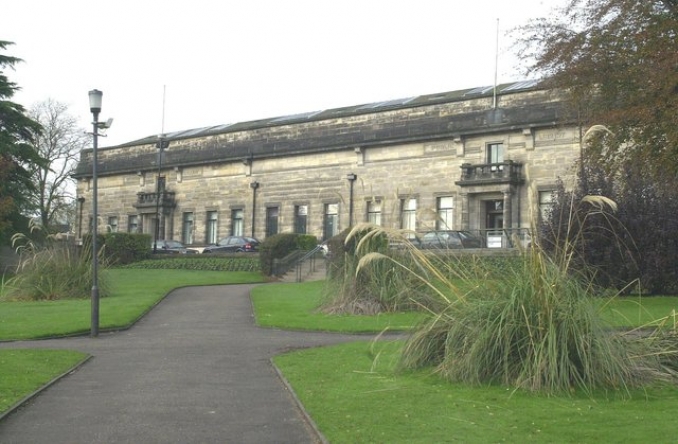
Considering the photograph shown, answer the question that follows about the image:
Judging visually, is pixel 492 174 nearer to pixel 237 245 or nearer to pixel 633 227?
pixel 237 245

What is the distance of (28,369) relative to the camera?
1180 cm

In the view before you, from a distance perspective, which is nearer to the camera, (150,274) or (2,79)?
(150,274)

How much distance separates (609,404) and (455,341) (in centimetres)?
208

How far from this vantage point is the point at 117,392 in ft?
33.6

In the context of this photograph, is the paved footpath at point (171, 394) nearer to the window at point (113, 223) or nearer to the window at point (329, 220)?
the window at point (329, 220)

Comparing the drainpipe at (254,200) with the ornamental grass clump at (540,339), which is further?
the drainpipe at (254,200)

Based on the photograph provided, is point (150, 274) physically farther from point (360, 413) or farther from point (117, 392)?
point (360, 413)

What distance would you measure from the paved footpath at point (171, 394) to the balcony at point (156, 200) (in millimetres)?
39179

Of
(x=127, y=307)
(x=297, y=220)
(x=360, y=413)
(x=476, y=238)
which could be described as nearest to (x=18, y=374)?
(x=360, y=413)

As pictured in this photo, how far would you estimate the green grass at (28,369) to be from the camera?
987 cm

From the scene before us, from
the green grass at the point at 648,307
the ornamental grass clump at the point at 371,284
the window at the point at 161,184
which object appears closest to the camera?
the green grass at the point at 648,307

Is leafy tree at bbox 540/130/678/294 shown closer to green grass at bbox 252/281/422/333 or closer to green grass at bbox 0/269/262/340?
green grass at bbox 252/281/422/333

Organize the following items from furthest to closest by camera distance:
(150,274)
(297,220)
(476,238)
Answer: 1. (297,220)
2. (150,274)
3. (476,238)

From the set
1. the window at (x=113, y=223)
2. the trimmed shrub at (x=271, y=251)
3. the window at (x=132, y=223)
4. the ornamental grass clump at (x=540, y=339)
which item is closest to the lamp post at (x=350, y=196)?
the trimmed shrub at (x=271, y=251)
